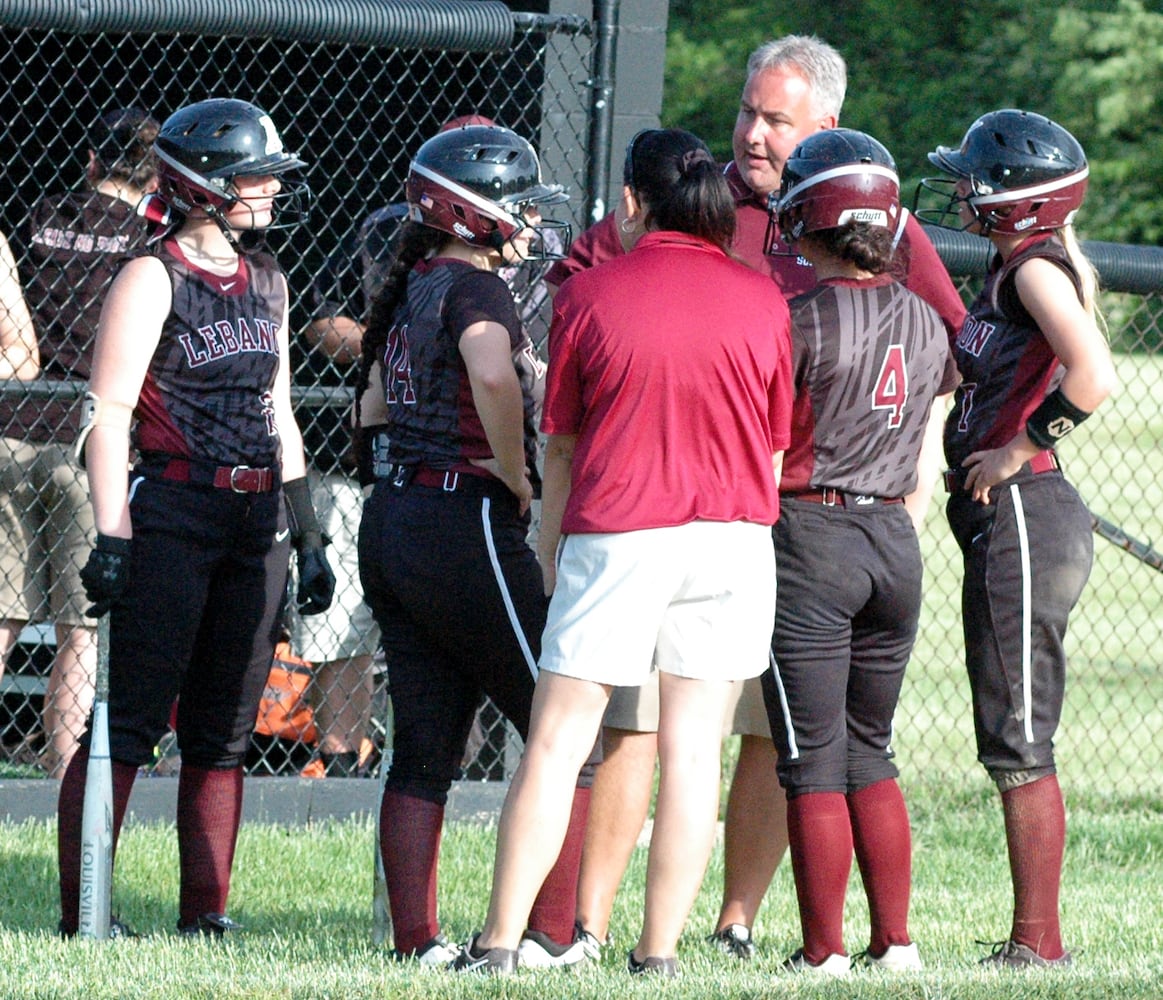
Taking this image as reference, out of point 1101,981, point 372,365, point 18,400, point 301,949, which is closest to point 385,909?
point 301,949

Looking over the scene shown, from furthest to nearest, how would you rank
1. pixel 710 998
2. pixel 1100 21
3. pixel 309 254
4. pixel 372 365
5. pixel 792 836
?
pixel 1100 21 < pixel 309 254 < pixel 372 365 < pixel 792 836 < pixel 710 998

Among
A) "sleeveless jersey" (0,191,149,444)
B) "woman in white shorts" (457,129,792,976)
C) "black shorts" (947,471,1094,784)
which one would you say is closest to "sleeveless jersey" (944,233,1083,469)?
"black shorts" (947,471,1094,784)

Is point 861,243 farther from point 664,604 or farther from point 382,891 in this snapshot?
point 382,891

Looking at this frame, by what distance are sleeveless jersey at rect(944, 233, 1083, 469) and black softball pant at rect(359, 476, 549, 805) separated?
113cm

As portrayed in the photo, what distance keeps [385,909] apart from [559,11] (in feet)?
11.0

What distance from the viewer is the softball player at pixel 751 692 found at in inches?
174

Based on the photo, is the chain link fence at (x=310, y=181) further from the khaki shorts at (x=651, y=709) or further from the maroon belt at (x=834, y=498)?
the maroon belt at (x=834, y=498)

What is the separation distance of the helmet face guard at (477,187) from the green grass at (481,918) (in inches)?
64.7

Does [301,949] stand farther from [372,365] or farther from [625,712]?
[372,365]

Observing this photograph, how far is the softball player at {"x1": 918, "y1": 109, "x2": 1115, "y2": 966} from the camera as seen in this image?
412cm

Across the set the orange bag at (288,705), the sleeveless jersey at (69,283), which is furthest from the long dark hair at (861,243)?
the orange bag at (288,705)

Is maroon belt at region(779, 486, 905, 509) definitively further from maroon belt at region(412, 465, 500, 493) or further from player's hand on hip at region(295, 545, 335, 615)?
player's hand on hip at region(295, 545, 335, 615)

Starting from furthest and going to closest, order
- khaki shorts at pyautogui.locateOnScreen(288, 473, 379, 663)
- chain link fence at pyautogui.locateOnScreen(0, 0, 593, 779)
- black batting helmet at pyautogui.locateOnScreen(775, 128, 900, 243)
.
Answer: khaki shorts at pyautogui.locateOnScreen(288, 473, 379, 663) < chain link fence at pyautogui.locateOnScreen(0, 0, 593, 779) < black batting helmet at pyautogui.locateOnScreen(775, 128, 900, 243)

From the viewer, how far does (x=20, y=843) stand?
18.2ft
